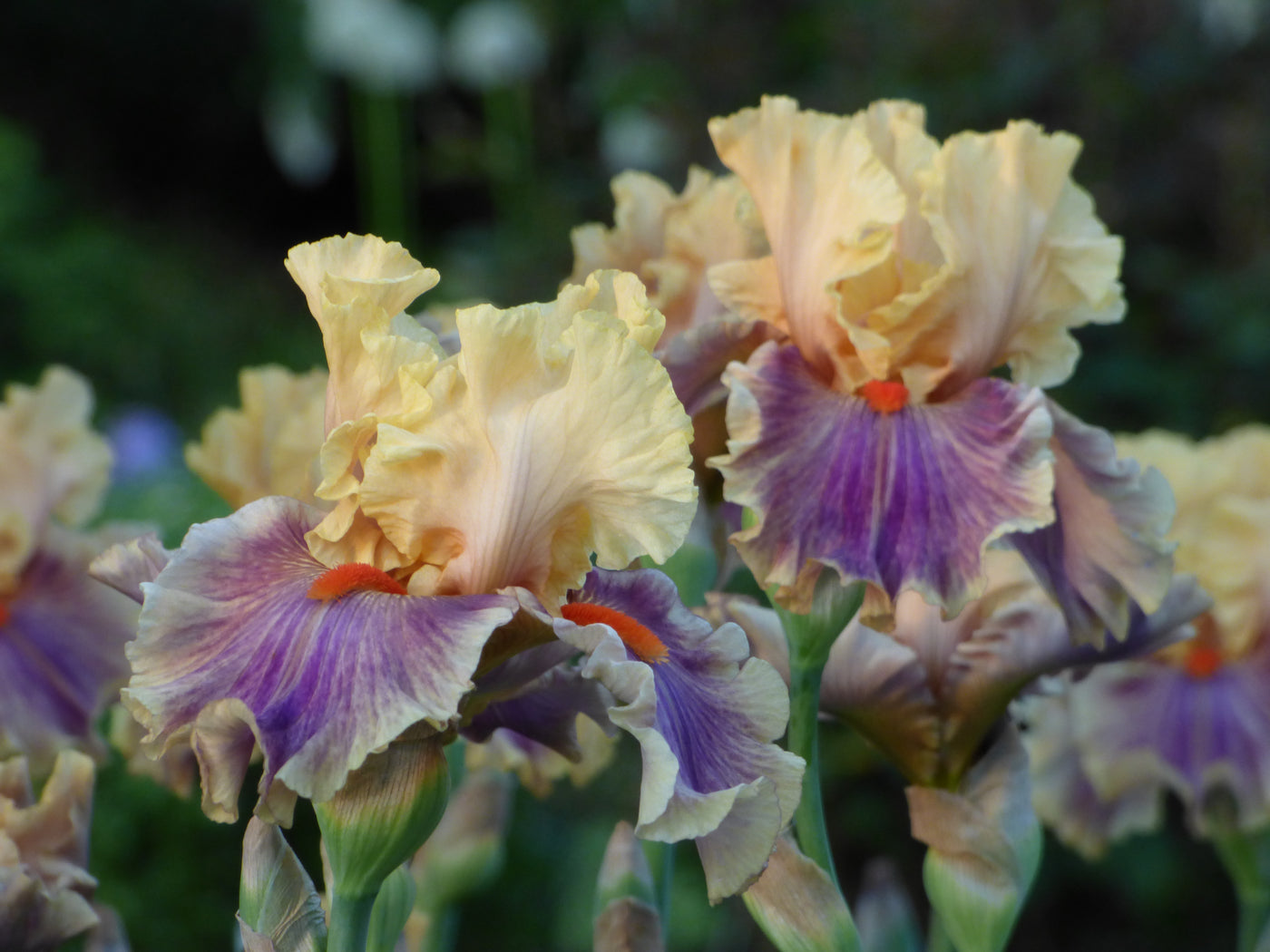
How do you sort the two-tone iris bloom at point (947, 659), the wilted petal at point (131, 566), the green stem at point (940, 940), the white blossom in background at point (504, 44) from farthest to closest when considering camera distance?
1. the white blossom in background at point (504, 44)
2. the green stem at point (940, 940)
3. the two-tone iris bloom at point (947, 659)
4. the wilted petal at point (131, 566)

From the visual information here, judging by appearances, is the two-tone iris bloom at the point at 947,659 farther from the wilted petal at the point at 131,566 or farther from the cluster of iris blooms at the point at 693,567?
the wilted petal at the point at 131,566

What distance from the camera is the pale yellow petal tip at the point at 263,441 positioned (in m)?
0.80

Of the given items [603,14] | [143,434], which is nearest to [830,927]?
[143,434]

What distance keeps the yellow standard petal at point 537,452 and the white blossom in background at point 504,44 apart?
261 cm

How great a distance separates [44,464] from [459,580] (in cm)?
52

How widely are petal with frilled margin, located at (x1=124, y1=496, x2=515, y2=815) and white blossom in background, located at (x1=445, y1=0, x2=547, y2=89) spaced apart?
8.68 ft

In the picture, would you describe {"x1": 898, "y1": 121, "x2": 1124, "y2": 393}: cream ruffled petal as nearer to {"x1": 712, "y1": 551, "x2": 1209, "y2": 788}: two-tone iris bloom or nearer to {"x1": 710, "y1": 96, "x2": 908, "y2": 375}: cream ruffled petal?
{"x1": 710, "y1": 96, "x2": 908, "y2": 375}: cream ruffled petal

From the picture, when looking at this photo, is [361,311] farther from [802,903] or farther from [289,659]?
[802,903]

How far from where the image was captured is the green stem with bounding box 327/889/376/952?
0.62 metres

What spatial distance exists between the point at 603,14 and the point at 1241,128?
1.50 m

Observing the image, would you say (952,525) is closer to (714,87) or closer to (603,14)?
(714,87)

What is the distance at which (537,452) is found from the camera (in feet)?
1.94

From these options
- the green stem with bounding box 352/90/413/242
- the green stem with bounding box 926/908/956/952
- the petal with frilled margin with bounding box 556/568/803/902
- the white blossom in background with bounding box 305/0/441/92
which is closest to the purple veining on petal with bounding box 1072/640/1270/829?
the green stem with bounding box 926/908/956/952

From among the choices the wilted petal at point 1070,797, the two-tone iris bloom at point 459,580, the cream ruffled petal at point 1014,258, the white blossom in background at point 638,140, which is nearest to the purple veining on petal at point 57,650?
the two-tone iris bloom at point 459,580
